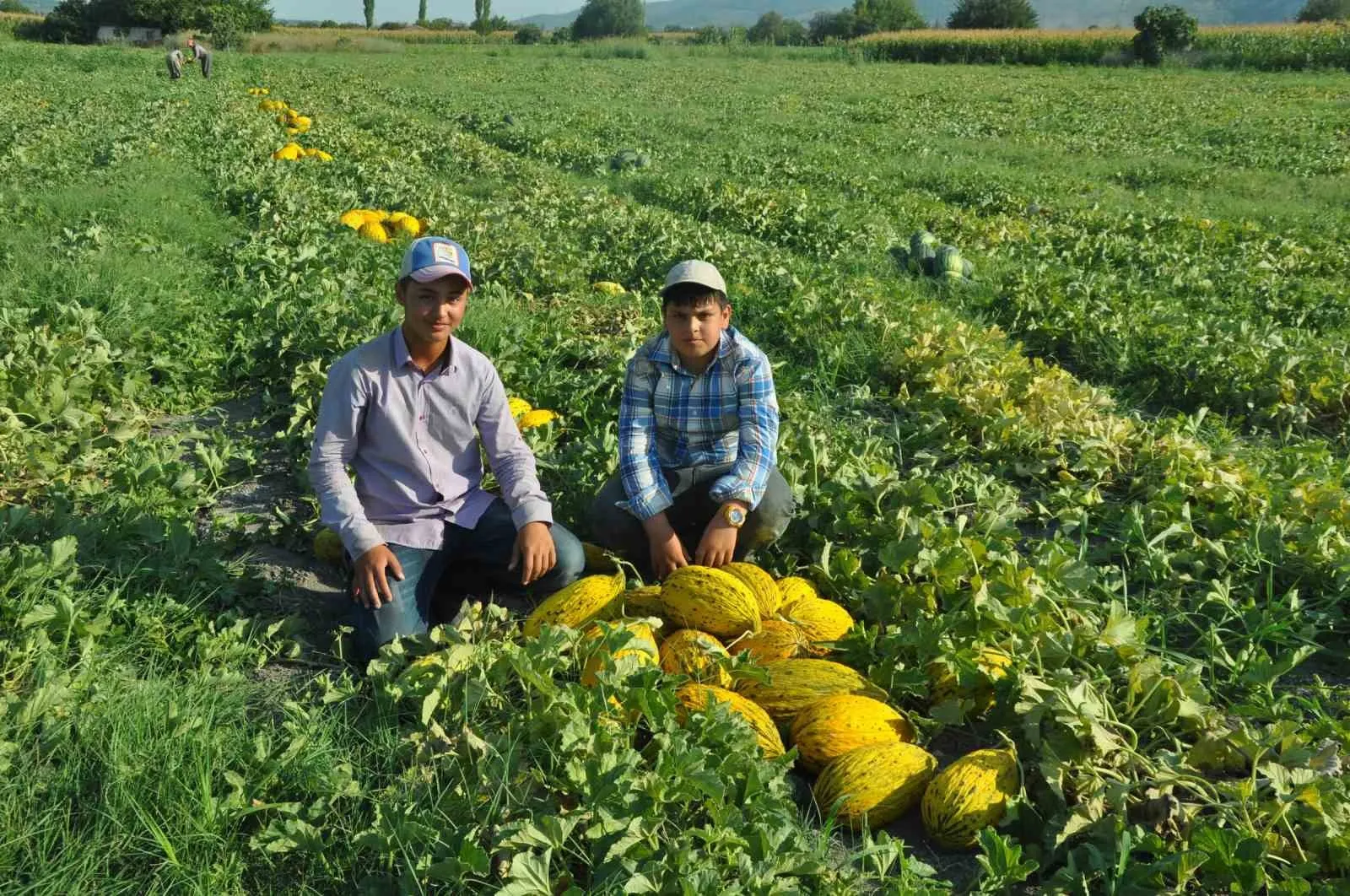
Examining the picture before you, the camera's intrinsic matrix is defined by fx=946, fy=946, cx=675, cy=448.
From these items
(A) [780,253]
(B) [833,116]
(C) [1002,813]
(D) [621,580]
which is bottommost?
(C) [1002,813]

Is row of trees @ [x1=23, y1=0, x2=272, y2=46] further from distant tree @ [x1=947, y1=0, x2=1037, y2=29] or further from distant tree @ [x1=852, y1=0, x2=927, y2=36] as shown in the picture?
distant tree @ [x1=947, y1=0, x2=1037, y2=29]

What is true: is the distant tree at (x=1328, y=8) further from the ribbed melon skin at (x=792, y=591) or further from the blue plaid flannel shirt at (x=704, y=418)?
the ribbed melon skin at (x=792, y=591)

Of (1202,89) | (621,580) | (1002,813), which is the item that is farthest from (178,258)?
(1202,89)

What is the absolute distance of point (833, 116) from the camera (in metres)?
22.5

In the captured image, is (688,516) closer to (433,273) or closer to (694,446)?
(694,446)

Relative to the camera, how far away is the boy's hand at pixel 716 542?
144 inches

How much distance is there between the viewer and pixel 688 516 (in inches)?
163

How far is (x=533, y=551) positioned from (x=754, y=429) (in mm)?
1044

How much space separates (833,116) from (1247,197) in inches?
440

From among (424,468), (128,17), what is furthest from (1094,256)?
(128,17)

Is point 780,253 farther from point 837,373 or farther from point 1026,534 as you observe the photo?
point 1026,534

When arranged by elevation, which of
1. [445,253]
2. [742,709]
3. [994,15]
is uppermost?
[994,15]

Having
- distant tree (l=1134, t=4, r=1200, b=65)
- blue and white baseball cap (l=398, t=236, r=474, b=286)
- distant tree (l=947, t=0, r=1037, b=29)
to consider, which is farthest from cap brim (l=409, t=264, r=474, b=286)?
distant tree (l=947, t=0, r=1037, b=29)

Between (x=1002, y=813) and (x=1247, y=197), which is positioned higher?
(x=1247, y=197)
